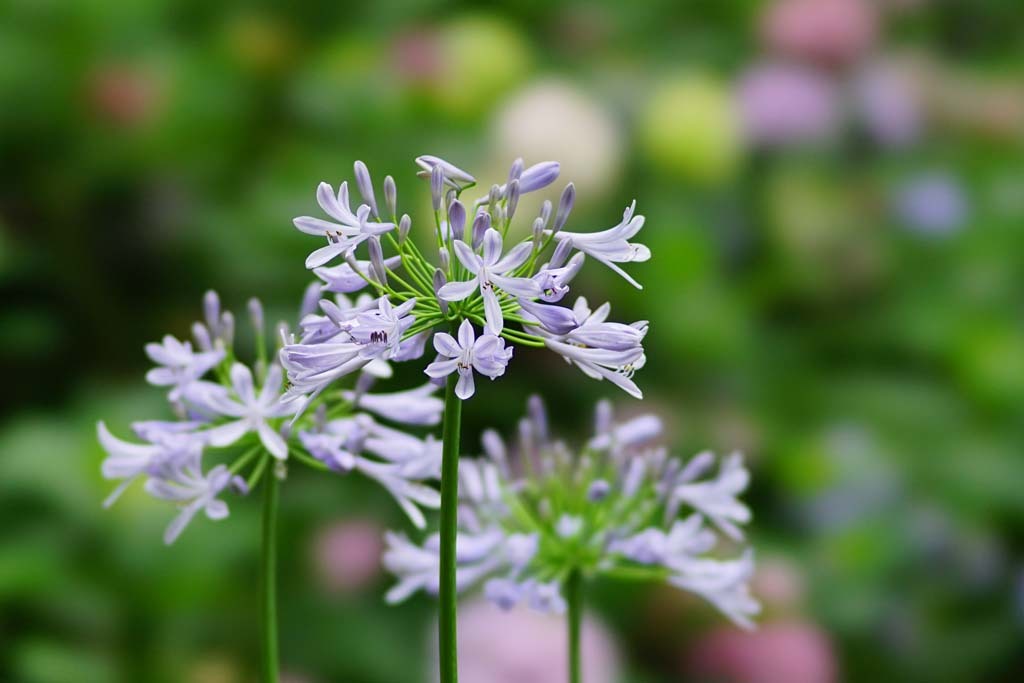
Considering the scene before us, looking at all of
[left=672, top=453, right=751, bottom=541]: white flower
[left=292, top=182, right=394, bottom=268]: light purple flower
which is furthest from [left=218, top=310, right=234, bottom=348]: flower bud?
[left=672, top=453, right=751, bottom=541]: white flower

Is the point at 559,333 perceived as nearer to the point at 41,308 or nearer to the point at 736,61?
the point at 41,308

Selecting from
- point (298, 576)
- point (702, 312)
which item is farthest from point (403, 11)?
point (298, 576)

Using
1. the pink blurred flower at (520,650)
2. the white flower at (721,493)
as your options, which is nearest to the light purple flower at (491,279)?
the white flower at (721,493)

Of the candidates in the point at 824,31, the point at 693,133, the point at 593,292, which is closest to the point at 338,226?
the point at 593,292

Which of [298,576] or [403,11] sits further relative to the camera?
[403,11]

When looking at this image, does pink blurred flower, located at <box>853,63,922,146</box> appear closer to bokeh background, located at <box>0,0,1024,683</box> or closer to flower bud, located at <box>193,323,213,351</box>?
bokeh background, located at <box>0,0,1024,683</box>
